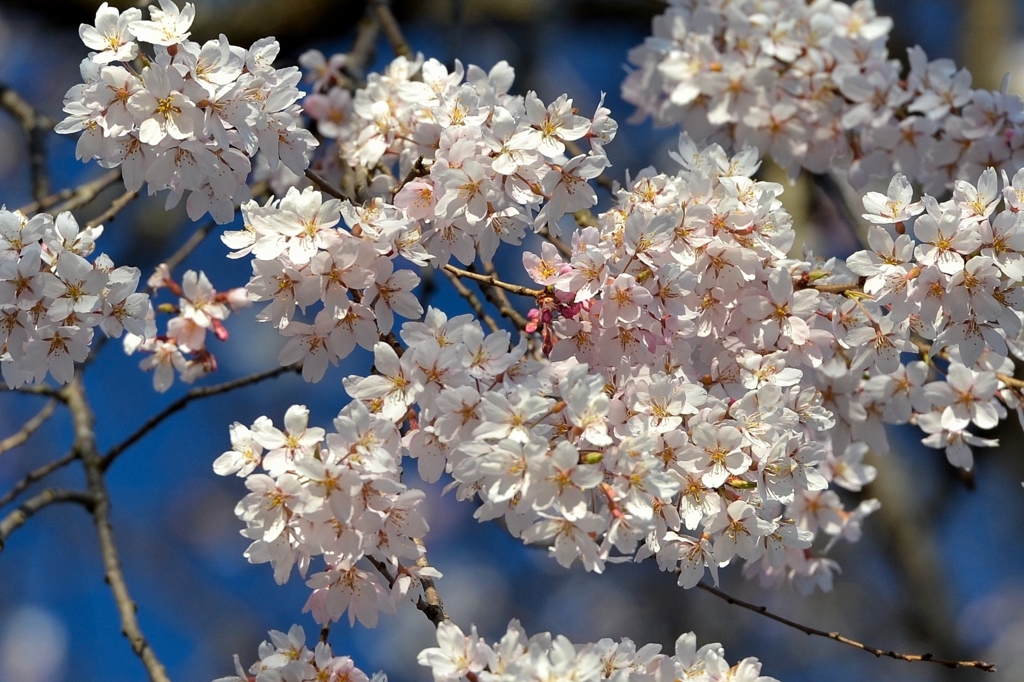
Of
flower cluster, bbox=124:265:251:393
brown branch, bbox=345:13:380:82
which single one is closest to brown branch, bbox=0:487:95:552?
flower cluster, bbox=124:265:251:393

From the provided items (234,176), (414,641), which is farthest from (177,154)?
(414,641)

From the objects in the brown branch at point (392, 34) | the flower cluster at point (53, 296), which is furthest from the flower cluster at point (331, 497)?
the brown branch at point (392, 34)

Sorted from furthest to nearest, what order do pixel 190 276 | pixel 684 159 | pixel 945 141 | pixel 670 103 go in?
pixel 670 103 < pixel 945 141 < pixel 190 276 < pixel 684 159

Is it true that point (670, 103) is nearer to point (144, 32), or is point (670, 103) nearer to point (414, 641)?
point (144, 32)

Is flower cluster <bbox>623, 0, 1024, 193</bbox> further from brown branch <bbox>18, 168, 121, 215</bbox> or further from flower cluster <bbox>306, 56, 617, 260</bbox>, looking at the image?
brown branch <bbox>18, 168, 121, 215</bbox>

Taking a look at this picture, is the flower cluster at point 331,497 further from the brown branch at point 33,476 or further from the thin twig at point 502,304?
the brown branch at point 33,476

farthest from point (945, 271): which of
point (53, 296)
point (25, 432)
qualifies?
point (25, 432)

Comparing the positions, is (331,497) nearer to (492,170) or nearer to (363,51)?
(492,170)
